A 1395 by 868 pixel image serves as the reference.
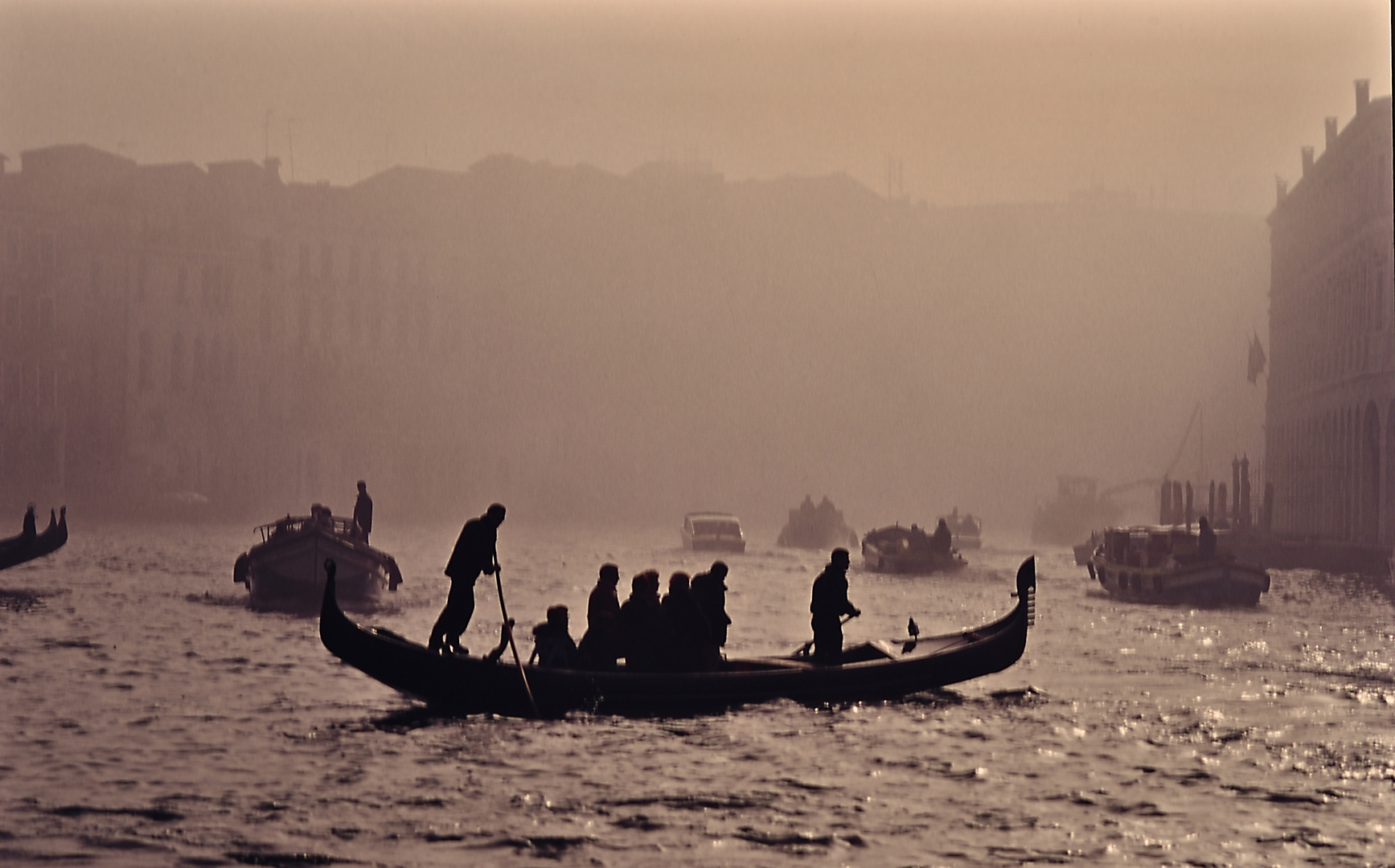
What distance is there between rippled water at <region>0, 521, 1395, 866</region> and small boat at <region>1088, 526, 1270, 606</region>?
8659 millimetres

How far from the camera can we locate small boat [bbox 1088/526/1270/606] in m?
33.4

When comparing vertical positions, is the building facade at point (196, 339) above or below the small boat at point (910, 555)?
above

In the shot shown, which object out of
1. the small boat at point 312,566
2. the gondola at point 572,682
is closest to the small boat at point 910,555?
the small boat at point 312,566

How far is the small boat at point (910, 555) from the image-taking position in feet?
154

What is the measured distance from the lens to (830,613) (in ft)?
53.5

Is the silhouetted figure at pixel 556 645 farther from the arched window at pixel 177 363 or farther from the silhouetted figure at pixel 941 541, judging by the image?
the arched window at pixel 177 363

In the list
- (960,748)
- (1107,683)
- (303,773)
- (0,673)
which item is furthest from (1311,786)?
(0,673)

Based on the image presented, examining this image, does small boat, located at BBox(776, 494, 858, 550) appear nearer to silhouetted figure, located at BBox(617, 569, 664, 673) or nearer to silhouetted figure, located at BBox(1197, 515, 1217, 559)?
silhouetted figure, located at BBox(1197, 515, 1217, 559)

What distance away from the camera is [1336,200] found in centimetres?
5525

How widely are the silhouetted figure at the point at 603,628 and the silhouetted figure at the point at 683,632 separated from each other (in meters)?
0.46

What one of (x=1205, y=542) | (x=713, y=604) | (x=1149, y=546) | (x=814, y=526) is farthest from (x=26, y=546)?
(x=814, y=526)

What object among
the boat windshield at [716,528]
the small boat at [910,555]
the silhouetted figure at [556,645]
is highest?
the boat windshield at [716,528]

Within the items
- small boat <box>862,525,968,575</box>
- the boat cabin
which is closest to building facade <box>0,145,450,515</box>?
small boat <box>862,525,968,575</box>

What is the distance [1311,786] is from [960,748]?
295 cm
